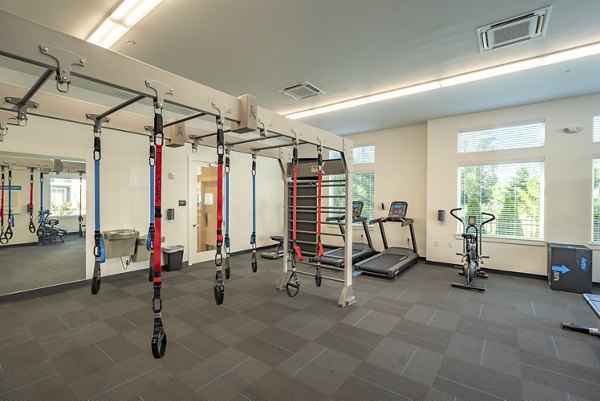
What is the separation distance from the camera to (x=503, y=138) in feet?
19.8

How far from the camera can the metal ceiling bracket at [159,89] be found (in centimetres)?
173

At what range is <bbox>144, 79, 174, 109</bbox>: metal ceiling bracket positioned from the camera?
1729 millimetres

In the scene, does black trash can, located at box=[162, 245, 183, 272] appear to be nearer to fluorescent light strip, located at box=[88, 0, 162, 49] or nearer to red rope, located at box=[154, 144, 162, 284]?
fluorescent light strip, located at box=[88, 0, 162, 49]

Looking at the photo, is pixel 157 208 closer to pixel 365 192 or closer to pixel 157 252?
pixel 157 252

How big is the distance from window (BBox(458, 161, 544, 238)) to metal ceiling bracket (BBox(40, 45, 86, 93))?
706 centimetres

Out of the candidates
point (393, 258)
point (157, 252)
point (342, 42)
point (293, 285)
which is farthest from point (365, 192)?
point (157, 252)

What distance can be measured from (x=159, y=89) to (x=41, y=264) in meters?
6.08

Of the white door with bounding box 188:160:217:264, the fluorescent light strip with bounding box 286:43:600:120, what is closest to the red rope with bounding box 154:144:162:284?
the fluorescent light strip with bounding box 286:43:600:120

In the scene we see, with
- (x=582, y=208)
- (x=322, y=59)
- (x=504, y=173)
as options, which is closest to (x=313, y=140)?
(x=322, y=59)

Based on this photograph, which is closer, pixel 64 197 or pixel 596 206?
pixel 596 206

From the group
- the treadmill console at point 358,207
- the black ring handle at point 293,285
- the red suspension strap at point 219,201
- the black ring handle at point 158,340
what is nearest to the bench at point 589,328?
the black ring handle at point 293,285

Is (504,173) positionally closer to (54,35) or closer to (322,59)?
(322,59)

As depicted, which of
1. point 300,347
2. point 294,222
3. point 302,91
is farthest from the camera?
point 302,91

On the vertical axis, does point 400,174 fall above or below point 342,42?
below
